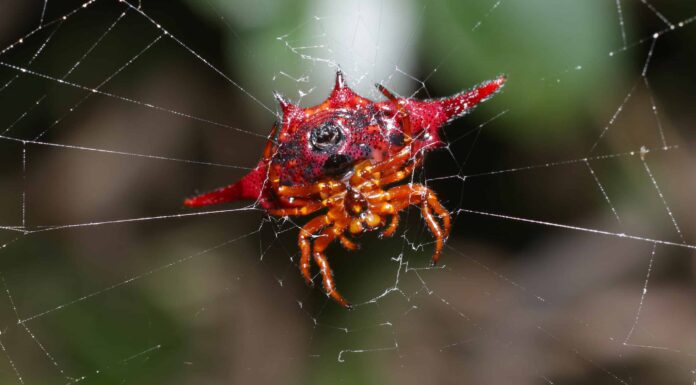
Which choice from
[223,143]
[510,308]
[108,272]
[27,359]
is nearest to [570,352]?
[510,308]

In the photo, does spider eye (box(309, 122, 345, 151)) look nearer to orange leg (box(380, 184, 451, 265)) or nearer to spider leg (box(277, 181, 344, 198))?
spider leg (box(277, 181, 344, 198))

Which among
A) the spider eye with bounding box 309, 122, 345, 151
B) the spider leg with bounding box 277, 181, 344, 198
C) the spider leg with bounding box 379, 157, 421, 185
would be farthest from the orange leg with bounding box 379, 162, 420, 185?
the spider eye with bounding box 309, 122, 345, 151

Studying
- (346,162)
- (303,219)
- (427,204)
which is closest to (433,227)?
(427,204)

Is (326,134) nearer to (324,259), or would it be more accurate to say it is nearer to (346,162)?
(346,162)

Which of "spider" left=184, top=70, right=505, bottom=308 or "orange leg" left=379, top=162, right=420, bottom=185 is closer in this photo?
"spider" left=184, top=70, right=505, bottom=308

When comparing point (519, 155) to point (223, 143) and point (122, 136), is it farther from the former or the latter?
point (122, 136)

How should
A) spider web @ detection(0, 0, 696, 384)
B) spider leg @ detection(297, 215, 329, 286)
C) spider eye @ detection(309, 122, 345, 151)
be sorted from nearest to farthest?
spider eye @ detection(309, 122, 345, 151) < spider web @ detection(0, 0, 696, 384) < spider leg @ detection(297, 215, 329, 286)

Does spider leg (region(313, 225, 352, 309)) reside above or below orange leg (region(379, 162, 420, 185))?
below

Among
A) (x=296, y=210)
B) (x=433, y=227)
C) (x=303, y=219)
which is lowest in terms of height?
(x=303, y=219)
